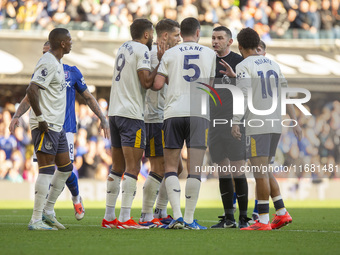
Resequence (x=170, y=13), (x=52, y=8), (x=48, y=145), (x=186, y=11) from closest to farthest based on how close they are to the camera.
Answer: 1. (x=48, y=145)
2. (x=52, y=8)
3. (x=170, y=13)
4. (x=186, y=11)

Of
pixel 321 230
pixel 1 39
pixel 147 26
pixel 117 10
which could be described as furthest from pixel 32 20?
pixel 321 230

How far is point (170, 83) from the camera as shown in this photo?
7.29m

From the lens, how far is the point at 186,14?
65.9 ft

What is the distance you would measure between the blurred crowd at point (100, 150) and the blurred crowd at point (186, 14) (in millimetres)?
2414

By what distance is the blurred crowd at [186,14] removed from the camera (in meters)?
19.5

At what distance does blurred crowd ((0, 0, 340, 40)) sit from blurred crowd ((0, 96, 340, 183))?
2.41 metres

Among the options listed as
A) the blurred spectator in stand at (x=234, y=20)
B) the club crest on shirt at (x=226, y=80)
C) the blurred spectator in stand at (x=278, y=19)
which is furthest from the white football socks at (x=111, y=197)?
the blurred spectator in stand at (x=278, y=19)

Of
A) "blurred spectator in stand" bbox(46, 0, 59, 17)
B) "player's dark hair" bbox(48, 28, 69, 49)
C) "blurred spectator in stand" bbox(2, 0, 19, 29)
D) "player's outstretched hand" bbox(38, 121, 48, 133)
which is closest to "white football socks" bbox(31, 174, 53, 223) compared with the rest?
"player's outstretched hand" bbox(38, 121, 48, 133)

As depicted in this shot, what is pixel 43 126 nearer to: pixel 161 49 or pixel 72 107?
pixel 72 107

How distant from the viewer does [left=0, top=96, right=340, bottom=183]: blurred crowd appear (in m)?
17.4

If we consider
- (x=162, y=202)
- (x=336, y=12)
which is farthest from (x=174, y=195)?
(x=336, y=12)

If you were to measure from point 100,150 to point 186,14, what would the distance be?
509cm

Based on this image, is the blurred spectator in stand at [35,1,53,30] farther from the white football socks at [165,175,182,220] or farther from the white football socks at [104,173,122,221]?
the white football socks at [165,175,182,220]

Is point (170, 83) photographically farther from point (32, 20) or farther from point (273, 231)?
point (32, 20)
